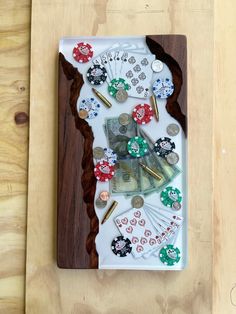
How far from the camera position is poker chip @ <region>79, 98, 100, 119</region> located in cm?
95

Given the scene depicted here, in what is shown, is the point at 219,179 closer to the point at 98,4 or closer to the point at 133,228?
the point at 133,228

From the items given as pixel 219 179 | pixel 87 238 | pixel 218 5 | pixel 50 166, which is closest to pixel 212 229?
pixel 219 179

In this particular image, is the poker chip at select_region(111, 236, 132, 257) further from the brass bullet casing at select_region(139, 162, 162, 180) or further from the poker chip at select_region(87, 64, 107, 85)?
the poker chip at select_region(87, 64, 107, 85)

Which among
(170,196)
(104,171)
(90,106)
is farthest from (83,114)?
(170,196)

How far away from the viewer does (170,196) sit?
930 mm

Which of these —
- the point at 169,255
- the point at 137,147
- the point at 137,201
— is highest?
the point at 137,147

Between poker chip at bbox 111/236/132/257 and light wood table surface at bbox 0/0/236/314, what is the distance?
64 millimetres

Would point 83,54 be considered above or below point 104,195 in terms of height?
above

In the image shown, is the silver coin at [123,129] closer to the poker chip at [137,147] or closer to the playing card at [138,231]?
the poker chip at [137,147]

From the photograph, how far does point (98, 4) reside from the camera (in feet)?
3.24

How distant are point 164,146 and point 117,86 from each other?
0.15 meters

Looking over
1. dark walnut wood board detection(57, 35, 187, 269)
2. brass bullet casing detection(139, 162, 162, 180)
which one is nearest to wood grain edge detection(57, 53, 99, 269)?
dark walnut wood board detection(57, 35, 187, 269)

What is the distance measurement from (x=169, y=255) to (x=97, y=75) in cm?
39

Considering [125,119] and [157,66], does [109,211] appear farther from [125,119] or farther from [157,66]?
[157,66]
